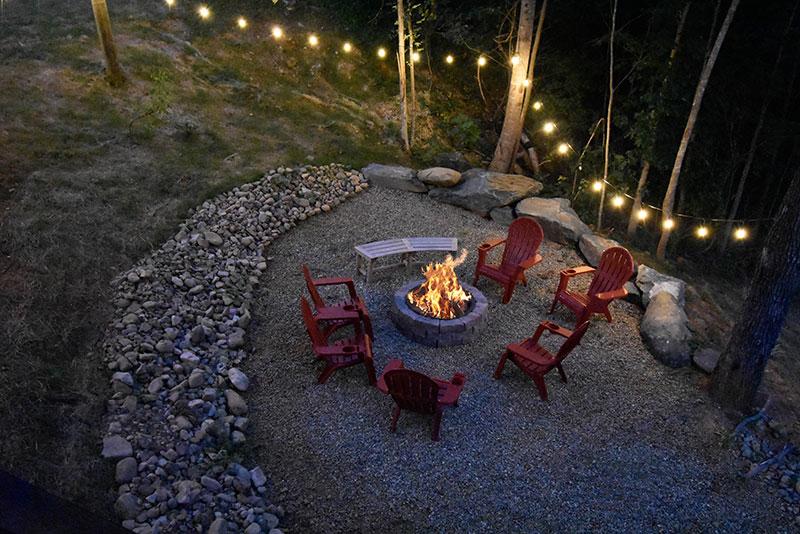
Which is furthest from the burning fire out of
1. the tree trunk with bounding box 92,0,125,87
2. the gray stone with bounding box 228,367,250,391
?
the tree trunk with bounding box 92,0,125,87

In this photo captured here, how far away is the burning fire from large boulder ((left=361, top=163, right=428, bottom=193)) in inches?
130

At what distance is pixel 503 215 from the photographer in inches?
350

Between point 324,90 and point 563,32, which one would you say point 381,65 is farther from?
point 563,32

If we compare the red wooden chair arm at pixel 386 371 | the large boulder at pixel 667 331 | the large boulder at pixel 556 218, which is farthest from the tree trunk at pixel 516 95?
the red wooden chair arm at pixel 386 371

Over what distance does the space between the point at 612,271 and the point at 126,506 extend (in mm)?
5888

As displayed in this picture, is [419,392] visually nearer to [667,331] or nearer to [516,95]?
[667,331]

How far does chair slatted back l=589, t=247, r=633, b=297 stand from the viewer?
21.5ft

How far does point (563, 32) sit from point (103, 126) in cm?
910

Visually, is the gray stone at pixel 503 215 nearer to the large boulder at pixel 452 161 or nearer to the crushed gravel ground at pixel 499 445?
the large boulder at pixel 452 161

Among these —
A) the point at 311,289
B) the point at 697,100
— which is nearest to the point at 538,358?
the point at 311,289

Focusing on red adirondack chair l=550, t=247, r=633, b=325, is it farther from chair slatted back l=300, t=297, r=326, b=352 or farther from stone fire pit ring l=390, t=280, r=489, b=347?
chair slatted back l=300, t=297, r=326, b=352

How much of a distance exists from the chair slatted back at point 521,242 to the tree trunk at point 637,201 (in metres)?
2.94

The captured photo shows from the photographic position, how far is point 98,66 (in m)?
10.3

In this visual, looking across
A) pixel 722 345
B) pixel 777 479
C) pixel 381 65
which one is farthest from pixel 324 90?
pixel 777 479
